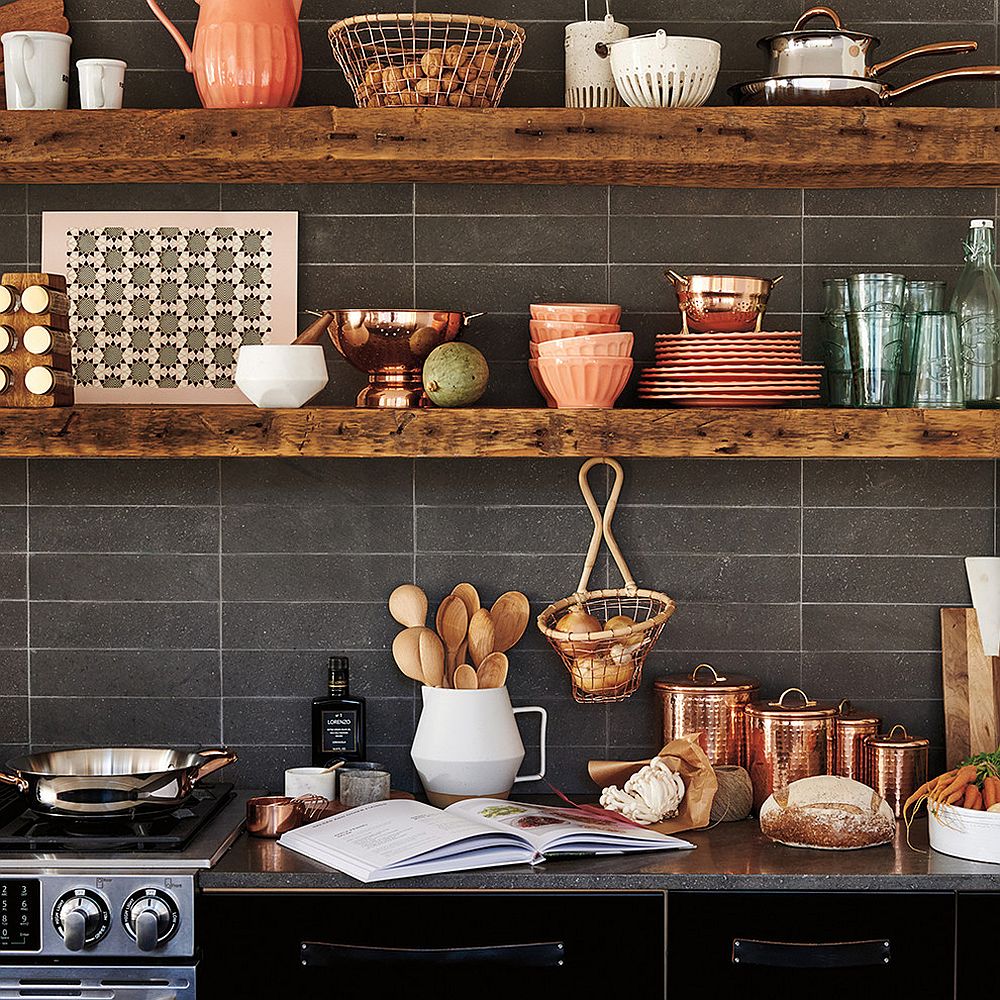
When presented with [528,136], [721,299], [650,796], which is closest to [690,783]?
[650,796]

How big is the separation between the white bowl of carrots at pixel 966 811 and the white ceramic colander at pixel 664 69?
123cm

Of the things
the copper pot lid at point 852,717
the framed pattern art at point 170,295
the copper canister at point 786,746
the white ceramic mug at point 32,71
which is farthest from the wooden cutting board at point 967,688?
the white ceramic mug at point 32,71

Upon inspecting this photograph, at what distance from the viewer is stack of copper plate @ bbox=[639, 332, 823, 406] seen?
2.33 m

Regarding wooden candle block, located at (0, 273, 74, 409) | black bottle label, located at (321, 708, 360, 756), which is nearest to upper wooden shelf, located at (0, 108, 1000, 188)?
wooden candle block, located at (0, 273, 74, 409)

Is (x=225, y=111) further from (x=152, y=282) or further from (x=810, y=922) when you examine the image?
(x=810, y=922)

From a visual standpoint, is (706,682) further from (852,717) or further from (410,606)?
(410,606)

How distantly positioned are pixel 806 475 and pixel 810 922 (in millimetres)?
901

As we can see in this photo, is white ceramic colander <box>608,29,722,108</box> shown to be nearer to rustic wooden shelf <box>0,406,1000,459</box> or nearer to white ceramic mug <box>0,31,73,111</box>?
rustic wooden shelf <box>0,406,1000,459</box>

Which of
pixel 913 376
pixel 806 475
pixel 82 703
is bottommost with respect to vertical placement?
pixel 82 703

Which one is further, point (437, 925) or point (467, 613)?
point (467, 613)

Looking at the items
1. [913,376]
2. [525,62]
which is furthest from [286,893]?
[525,62]

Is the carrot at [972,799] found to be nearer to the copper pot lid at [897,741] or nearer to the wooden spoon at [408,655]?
the copper pot lid at [897,741]

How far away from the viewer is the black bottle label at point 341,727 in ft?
8.26

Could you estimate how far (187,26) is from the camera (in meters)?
2.59
